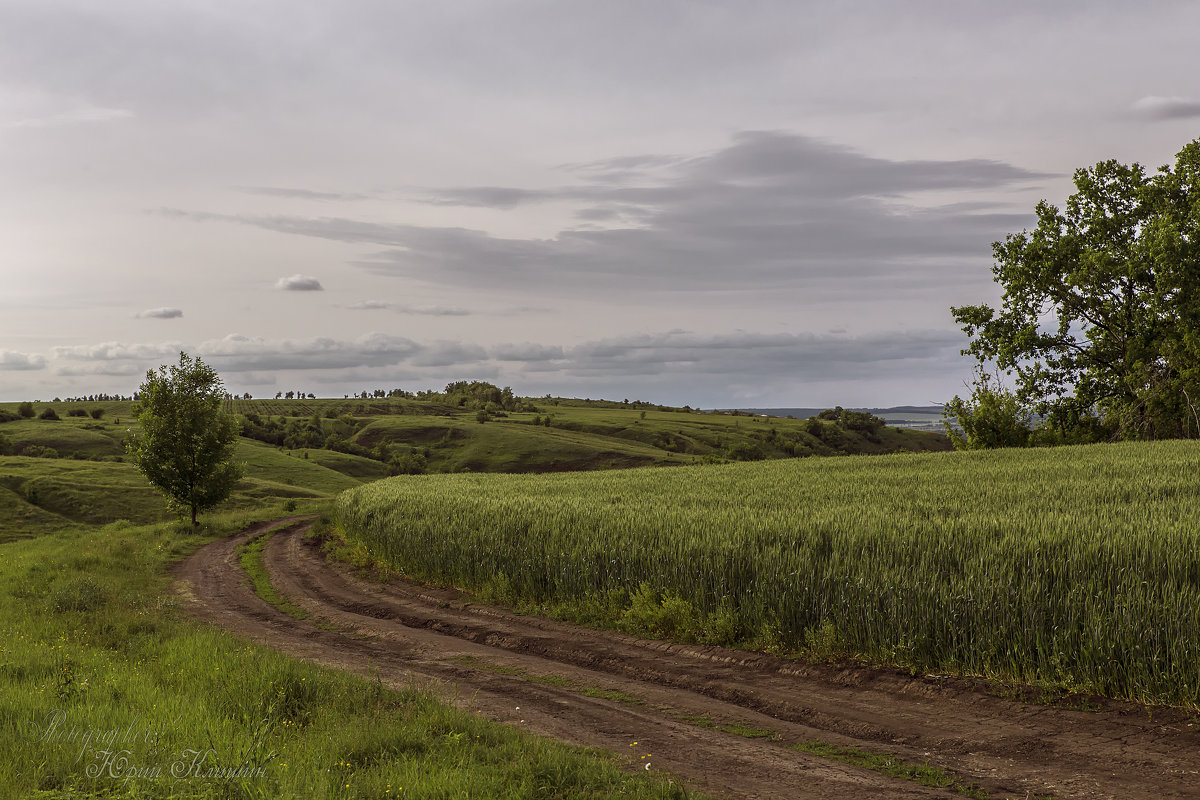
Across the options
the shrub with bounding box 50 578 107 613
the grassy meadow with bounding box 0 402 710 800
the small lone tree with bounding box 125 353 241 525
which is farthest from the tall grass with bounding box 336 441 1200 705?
Answer: the small lone tree with bounding box 125 353 241 525

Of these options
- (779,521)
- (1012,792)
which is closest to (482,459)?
(779,521)

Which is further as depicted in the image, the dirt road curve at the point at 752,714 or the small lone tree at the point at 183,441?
the small lone tree at the point at 183,441

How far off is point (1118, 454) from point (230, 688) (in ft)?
97.9

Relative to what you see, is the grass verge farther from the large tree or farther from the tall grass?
the large tree

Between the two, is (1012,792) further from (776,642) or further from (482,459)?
(482,459)

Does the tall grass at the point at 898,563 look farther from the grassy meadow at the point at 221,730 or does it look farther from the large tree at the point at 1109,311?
the large tree at the point at 1109,311

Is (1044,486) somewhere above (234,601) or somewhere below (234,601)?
above

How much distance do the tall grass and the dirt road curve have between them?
69 cm

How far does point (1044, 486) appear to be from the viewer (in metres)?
18.9

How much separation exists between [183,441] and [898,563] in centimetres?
3856

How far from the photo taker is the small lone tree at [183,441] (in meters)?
38.4

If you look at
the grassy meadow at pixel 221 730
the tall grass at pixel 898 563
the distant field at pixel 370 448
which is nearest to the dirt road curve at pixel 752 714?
the tall grass at pixel 898 563

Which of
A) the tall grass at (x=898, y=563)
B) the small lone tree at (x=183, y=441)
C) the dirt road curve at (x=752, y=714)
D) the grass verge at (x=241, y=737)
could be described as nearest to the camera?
the grass verge at (x=241, y=737)

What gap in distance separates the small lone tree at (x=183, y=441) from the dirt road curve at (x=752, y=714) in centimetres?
2676
